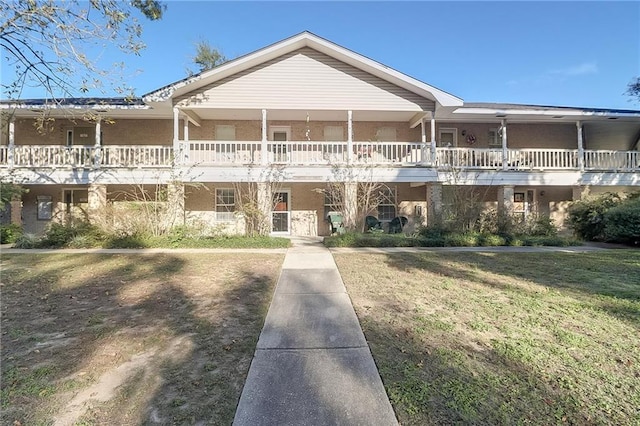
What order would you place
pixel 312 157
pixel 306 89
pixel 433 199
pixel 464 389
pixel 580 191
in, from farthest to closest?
pixel 580 191, pixel 312 157, pixel 306 89, pixel 433 199, pixel 464 389

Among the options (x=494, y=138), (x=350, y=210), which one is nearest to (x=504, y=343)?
(x=350, y=210)

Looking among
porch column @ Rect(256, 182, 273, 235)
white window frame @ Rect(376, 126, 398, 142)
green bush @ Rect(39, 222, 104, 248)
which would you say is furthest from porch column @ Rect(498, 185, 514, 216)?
green bush @ Rect(39, 222, 104, 248)

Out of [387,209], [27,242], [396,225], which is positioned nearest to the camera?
[27,242]

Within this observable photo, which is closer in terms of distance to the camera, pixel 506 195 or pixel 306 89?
pixel 306 89

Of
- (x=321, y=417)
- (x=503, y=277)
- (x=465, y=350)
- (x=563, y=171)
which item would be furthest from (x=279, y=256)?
(x=563, y=171)

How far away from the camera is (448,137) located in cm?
1772

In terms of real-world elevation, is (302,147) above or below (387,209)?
above

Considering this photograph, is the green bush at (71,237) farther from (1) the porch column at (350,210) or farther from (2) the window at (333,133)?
(2) the window at (333,133)

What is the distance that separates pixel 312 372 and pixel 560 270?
727 centimetres

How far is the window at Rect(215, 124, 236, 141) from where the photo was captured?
1670cm

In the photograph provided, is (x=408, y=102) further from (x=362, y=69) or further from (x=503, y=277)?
(x=503, y=277)

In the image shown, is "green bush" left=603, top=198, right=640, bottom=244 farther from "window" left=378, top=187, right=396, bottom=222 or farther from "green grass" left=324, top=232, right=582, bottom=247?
"window" left=378, top=187, right=396, bottom=222

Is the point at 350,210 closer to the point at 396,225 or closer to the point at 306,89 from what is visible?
the point at 396,225

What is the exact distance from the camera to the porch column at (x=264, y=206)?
42.5ft
